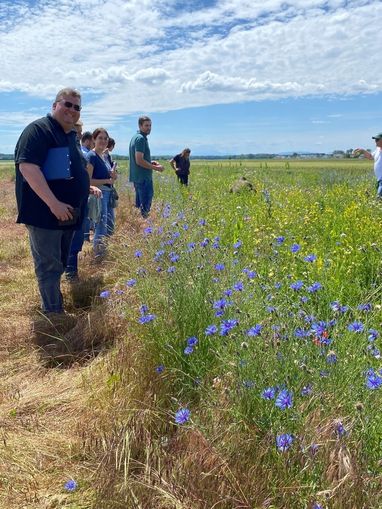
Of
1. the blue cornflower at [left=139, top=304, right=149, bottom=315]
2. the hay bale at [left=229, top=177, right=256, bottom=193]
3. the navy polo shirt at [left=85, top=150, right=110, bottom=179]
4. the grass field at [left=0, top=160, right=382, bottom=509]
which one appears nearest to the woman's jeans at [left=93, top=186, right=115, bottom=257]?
the navy polo shirt at [left=85, top=150, right=110, bottom=179]

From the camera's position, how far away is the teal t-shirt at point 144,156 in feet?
23.7

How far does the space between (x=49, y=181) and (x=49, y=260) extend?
661 mm

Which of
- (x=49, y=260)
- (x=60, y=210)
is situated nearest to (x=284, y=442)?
(x=60, y=210)

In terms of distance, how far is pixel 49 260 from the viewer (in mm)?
3984

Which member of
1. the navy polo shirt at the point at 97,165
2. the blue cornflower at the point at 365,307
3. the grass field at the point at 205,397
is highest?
the navy polo shirt at the point at 97,165

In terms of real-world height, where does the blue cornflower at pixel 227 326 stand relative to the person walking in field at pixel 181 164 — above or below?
below

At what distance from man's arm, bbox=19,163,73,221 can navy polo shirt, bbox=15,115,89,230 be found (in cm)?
5

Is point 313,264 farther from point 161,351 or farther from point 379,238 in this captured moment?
point 161,351

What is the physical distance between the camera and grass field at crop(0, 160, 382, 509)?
5.42 feet

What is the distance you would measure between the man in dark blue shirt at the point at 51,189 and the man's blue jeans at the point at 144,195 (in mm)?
3342

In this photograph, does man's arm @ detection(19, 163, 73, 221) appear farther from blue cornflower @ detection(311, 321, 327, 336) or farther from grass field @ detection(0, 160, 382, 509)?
blue cornflower @ detection(311, 321, 327, 336)

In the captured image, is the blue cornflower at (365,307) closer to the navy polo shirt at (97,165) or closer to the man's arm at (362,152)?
the navy polo shirt at (97,165)

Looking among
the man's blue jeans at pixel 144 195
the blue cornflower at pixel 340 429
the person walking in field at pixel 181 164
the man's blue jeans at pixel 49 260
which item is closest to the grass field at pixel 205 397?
the blue cornflower at pixel 340 429

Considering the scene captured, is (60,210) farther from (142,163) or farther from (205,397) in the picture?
(142,163)
